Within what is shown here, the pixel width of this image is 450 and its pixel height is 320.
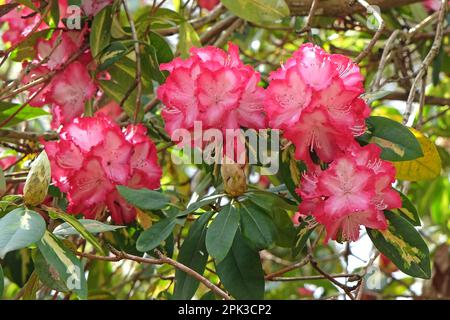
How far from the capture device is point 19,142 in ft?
6.37

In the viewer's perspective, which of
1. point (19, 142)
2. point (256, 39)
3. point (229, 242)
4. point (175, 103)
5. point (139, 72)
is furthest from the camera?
point (256, 39)

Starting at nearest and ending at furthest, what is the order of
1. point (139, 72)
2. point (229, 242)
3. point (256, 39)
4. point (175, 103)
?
point (229, 242) < point (175, 103) < point (139, 72) < point (256, 39)

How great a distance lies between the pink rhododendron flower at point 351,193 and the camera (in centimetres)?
129

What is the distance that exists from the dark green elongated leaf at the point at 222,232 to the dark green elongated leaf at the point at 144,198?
10 cm

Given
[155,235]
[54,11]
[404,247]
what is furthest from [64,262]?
[54,11]

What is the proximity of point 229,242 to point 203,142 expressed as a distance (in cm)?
18

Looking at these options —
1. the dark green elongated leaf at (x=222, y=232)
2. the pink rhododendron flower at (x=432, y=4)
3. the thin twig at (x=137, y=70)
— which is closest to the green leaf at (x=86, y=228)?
the dark green elongated leaf at (x=222, y=232)

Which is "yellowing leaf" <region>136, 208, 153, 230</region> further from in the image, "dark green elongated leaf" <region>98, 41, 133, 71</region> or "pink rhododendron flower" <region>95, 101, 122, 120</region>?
"pink rhododendron flower" <region>95, 101, 122, 120</region>

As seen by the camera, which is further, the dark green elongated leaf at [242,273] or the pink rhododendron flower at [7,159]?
the pink rhododendron flower at [7,159]

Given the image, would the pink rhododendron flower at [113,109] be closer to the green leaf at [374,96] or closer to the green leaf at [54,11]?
the green leaf at [54,11]

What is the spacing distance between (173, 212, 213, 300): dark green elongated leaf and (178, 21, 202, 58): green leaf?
19.5 inches

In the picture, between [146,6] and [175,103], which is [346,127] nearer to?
[175,103]

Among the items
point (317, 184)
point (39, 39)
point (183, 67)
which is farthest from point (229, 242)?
point (39, 39)
